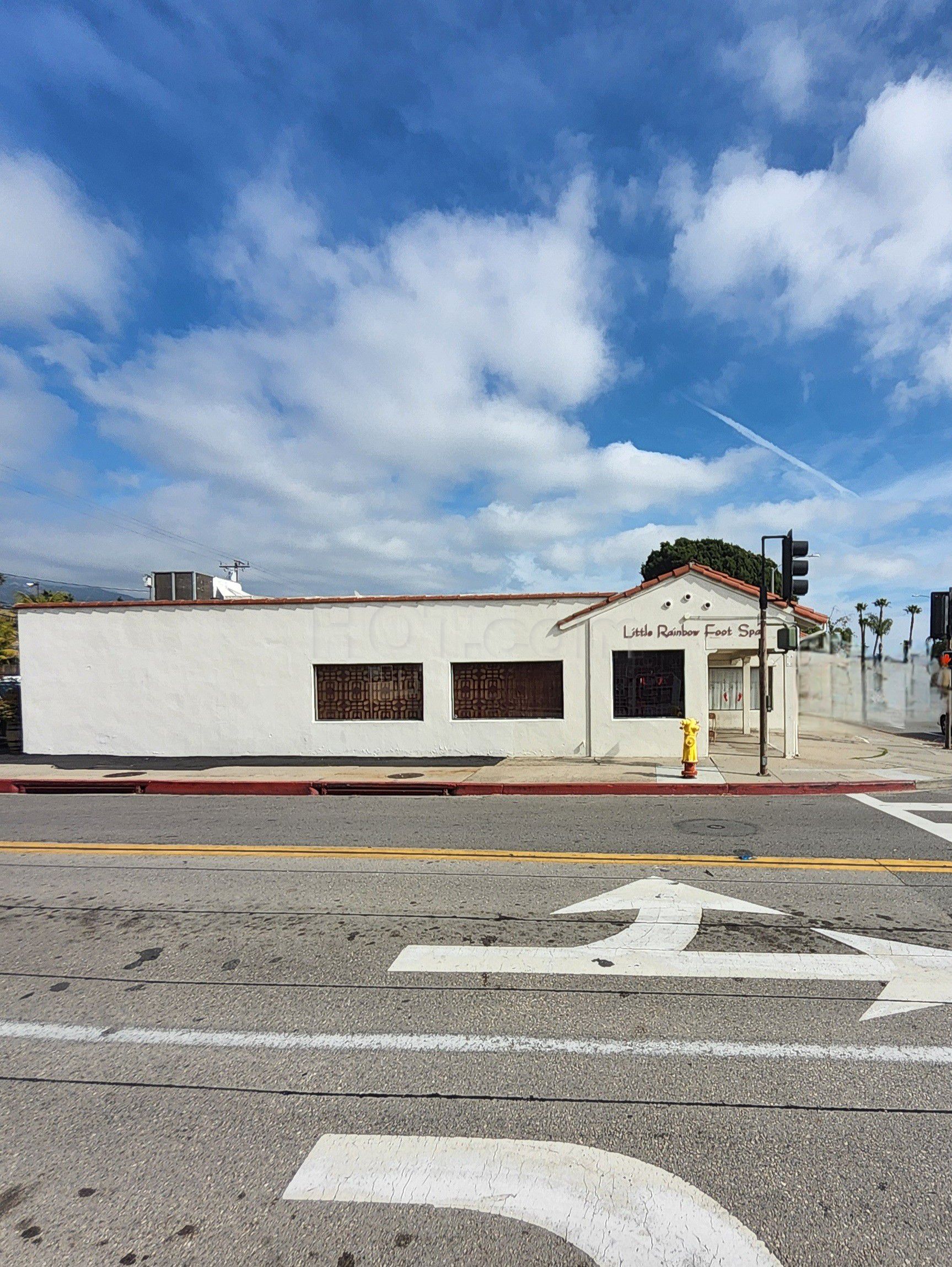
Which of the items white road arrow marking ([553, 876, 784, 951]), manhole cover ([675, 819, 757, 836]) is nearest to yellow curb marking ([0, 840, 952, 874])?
white road arrow marking ([553, 876, 784, 951])

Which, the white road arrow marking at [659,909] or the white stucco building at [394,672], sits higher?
the white stucco building at [394,672]

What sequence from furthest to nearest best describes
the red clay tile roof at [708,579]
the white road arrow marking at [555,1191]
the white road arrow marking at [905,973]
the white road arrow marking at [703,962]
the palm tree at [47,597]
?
1. the palm tree at [47,597]
2. the red clay tile roof at [708,579]
3. the white road arrow marking at [703,962]
4. the white road arrow marking at [905,973]
5. the white road arrow marking at [555,1191]

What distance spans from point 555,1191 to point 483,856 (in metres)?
4.68

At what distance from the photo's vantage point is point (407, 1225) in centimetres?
240

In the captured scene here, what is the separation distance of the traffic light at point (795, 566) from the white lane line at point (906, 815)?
331 centimetres

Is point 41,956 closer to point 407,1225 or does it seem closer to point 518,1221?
point 407,1225

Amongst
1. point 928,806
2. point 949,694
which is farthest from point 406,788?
point 949,694

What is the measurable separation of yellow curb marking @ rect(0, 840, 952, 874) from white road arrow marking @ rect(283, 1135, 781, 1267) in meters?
4.21

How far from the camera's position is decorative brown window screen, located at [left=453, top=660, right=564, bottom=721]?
1464 cm

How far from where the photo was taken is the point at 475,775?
12477 millimetres

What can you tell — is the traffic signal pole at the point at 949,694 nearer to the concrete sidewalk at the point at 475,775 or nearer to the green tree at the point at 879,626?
the concrete sidewalk at the point at 475,775

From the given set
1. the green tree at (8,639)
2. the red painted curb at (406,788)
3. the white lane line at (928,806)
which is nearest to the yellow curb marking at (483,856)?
the white lane line at (928,806)

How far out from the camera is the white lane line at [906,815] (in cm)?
809

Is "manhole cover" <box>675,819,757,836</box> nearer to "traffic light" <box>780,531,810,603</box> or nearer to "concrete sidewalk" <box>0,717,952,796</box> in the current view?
"concrete sidewalk" <box>0,717,952,796</box>
